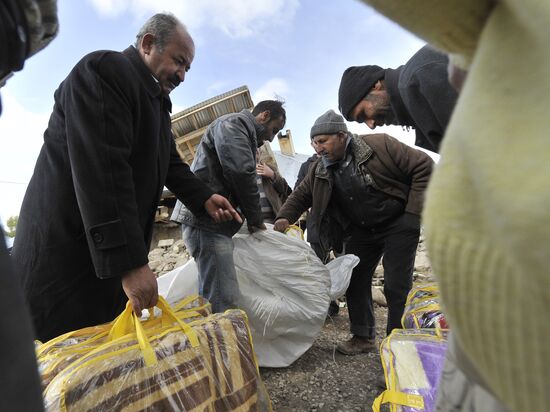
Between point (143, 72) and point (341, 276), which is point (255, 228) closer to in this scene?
point (341, 276)

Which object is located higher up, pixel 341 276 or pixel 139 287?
pixel 139 287

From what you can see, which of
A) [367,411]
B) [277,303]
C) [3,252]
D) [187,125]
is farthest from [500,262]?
[187,125]

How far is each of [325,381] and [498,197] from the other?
2334 mm

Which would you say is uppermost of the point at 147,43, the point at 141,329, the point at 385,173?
the point at 147,43

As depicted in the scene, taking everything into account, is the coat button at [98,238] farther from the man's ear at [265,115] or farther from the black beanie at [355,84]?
the man's ear at [265,115]

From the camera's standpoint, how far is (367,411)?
6.49ft

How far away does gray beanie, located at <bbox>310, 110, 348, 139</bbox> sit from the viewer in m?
2.74

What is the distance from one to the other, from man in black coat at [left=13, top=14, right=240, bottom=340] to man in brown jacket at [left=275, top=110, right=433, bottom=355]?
154cm

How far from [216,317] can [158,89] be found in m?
1.08

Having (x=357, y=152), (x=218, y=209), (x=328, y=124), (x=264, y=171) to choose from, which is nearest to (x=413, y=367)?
(x=218, y=209)

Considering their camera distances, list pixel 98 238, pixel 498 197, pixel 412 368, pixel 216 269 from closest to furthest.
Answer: pixel 498 197 → pixel 98 238 → pixel 412 368 → pixel 216 269

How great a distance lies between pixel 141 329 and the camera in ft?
3.83

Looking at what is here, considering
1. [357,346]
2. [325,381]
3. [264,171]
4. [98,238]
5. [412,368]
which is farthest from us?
[264,171]

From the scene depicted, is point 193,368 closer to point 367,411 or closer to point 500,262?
point 500,262
